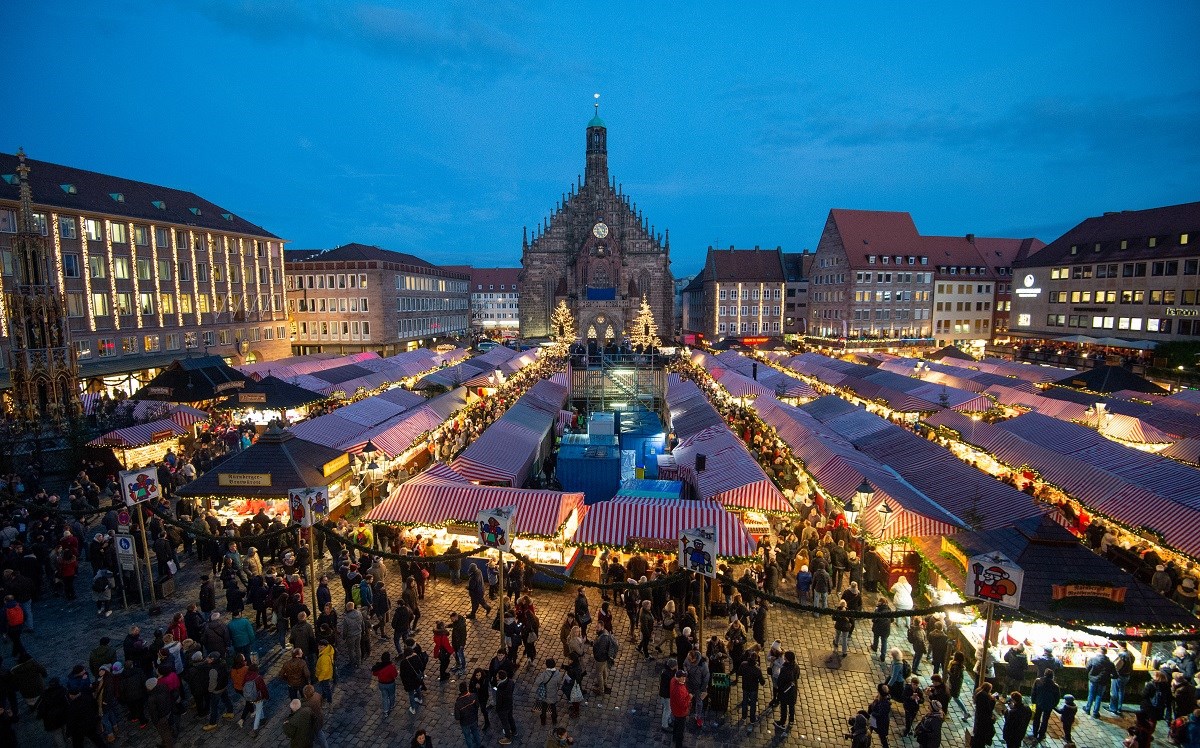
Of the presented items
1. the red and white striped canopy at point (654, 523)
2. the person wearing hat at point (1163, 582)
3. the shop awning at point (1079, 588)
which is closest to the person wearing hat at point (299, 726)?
the red and white striped canopy at point (654, 523)

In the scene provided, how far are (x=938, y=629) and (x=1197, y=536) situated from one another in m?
5.83

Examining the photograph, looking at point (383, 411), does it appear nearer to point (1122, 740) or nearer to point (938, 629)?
point (938, 629)

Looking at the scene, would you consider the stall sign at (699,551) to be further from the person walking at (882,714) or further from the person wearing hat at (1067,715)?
the person wearing hat at (1067,715)

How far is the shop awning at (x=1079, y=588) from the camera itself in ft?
28.2

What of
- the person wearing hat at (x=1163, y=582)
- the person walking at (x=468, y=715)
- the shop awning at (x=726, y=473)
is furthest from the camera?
the shop awning at (x=726, y=473)

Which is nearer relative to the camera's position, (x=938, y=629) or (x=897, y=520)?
(x=938, y=629)

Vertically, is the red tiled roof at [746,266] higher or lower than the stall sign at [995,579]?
higher

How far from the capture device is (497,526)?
32.2 ft

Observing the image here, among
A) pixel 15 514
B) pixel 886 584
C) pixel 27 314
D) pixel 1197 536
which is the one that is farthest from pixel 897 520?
pixel 27 314

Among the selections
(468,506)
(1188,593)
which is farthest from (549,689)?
(1188,593)

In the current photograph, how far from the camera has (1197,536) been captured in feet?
36.3

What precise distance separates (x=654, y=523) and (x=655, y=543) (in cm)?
49

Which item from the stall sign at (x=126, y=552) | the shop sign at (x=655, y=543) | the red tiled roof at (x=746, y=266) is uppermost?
the red tiled roof at (x=746, y=266)

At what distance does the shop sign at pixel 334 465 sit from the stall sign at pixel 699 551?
10.1 metres
